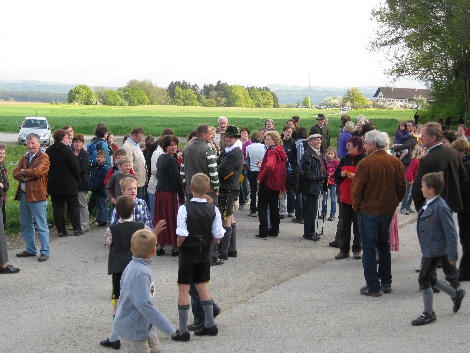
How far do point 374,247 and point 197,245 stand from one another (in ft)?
8.48

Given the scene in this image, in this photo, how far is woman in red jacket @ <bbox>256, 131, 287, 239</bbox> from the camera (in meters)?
12.5

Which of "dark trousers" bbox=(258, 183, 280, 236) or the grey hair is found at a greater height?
the grey hair

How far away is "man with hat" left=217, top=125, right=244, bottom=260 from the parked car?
32045 mm

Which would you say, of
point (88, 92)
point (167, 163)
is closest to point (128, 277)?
point (167, 163)

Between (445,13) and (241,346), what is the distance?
2086 inches

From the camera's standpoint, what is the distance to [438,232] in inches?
306

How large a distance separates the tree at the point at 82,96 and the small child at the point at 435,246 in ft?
575

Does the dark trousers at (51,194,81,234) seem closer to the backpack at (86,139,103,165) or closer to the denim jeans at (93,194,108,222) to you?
the denim jeans at (93,194,108,222)

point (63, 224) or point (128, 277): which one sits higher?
point (128, 277)

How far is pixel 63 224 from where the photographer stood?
42.3ft

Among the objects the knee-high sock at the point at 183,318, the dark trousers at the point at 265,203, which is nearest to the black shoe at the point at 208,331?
the knee-high sock at the point at 183,318

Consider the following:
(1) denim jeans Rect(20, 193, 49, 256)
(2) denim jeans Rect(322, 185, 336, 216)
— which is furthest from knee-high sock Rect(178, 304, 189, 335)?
(2) denim jeans Rect(322, 185, 336, 216)

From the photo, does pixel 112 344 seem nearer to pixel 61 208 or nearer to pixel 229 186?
pixel 229 186

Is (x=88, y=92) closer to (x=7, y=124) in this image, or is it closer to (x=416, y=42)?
(x=7, y=124)
